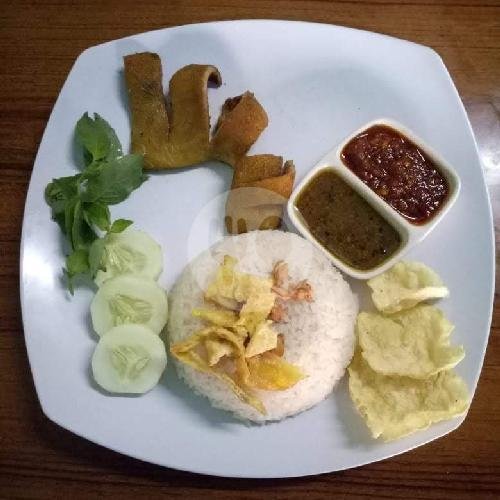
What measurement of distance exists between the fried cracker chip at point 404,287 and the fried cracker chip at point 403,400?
240 mm

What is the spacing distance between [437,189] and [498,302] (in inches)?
20.1

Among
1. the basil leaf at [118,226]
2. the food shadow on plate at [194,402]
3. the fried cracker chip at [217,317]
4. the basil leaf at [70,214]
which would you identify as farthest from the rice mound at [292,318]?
the basil leaf at [70,214]

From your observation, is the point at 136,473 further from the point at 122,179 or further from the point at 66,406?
the point at 122,179

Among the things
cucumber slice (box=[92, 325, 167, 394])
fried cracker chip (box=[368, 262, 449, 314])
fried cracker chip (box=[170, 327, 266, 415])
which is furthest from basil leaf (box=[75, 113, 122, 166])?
fried cracker chip (box=[368, 262, 449, 314])

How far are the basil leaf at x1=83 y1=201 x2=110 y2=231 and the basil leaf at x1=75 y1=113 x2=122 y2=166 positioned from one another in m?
0.19

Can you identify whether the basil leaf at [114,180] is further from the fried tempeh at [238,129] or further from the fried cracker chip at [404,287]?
the fried cracker chip at [404,287]

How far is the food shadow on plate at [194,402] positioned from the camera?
2.38 metres

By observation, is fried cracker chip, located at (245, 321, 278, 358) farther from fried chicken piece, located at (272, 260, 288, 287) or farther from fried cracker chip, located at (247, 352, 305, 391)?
fried chicken piece, located at (272, 260, 288, 287)

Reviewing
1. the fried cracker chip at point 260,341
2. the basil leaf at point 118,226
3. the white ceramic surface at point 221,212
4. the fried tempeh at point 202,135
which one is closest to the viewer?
the fried cracker chip at point 260,341

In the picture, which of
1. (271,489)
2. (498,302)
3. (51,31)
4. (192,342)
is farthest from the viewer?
(51,31)

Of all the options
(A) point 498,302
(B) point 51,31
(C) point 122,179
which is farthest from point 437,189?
(B) point 51,31

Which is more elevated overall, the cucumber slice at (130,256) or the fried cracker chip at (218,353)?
the cucumber slice at (130,256)

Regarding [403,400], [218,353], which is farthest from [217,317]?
[403,400]

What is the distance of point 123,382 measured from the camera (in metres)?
2.32
